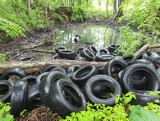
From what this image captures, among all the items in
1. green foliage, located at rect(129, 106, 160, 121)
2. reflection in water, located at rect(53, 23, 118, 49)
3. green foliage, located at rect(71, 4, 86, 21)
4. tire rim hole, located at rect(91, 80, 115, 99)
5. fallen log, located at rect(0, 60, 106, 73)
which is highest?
green foliage, located at rect(71, 4, 86, 21)

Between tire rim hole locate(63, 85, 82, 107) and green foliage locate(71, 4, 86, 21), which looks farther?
green foliage locate(71, 4, 86, 21)

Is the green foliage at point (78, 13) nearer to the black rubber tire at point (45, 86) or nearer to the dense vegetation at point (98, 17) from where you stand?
the dense vegetation at point (98, 17)

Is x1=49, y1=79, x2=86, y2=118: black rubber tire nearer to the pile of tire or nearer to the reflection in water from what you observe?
the pile of tire

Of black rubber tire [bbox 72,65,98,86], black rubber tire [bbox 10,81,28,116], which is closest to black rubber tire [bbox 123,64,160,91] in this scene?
black rubber tire [bbox 72,65,98,86]

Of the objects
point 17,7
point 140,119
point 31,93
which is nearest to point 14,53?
point 31,93

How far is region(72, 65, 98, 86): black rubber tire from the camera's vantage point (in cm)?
552

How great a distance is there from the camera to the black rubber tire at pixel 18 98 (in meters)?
4.11

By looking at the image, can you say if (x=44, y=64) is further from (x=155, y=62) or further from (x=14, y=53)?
(x=14, y=53)

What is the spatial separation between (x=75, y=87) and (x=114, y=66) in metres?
2.07

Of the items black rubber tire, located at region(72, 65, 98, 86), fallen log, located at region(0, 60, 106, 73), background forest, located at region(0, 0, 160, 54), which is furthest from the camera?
background forest, located at region(0, 0, 160, 54)

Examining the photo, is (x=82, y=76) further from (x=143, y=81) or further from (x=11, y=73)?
(x=11, y=73)

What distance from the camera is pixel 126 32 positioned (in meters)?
8.40

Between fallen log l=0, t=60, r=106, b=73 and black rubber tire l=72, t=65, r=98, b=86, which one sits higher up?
fallen log l=0, t=60, r=106, b=73

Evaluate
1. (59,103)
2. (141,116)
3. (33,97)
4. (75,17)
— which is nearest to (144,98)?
(59,103)
